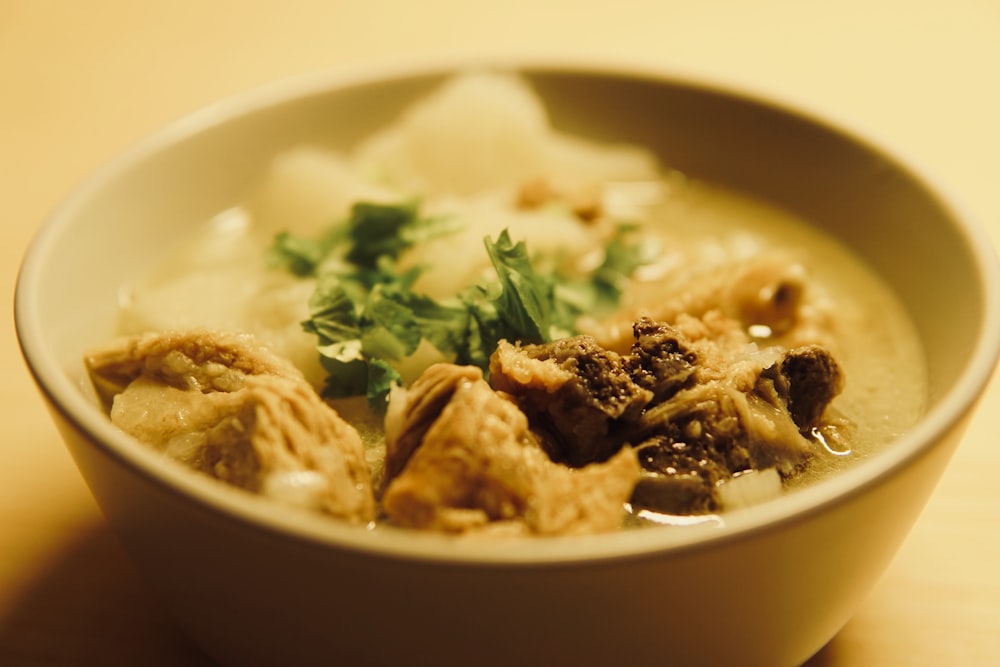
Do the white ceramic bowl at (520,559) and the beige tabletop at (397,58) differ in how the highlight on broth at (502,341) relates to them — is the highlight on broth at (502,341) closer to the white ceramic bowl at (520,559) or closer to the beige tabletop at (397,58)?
the white ceramic bowl at (520,559)

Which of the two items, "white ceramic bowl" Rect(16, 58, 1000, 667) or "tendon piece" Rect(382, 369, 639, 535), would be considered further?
"tendon piece" Rect(382, 369, 639, 535)

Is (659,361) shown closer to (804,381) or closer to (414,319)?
(804,381)

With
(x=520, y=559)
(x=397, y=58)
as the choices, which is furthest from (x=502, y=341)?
(x=397, y=58)

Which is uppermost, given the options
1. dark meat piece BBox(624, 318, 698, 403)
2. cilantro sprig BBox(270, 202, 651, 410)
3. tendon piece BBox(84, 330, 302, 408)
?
dark meat piece BBox(624, 318, 698, 403)

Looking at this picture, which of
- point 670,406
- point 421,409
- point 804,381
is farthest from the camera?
point 804,381

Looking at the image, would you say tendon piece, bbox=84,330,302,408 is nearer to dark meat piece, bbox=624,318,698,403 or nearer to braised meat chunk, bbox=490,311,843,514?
braised meat chunk, bbox=490,311,843,514

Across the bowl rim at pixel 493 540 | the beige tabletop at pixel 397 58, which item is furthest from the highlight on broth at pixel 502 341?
the beige tabletop at pixel 397 58

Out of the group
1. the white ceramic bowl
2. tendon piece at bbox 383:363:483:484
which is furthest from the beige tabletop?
tendon piece at bbox 383:363:483:484

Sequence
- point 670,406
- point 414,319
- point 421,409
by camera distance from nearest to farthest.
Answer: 1. point 421,409
2. point 670,406
3. point 414,319
